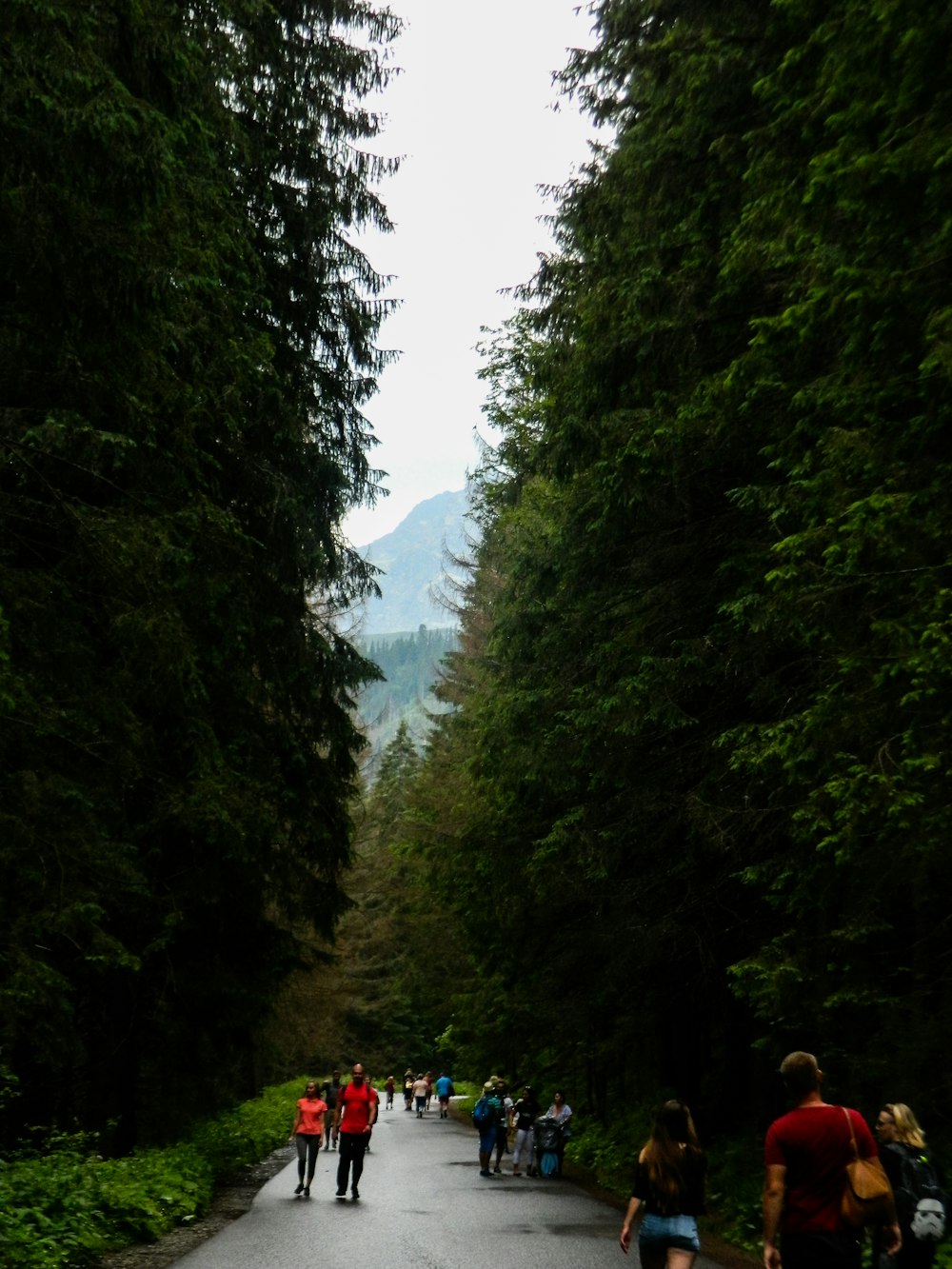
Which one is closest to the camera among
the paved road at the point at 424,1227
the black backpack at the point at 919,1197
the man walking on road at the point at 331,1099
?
the black backpack at the point at 919,1197

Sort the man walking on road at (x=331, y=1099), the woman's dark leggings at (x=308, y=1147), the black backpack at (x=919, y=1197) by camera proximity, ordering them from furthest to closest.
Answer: the man walking on road at (x=331, y=1099) < the woman's dark leggings at (x=308, y=1147) < the black backpack at (x=919, y=1197)

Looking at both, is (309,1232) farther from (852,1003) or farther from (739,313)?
(739,313)

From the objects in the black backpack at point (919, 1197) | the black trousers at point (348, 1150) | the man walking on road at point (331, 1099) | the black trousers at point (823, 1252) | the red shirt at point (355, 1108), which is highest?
the man walking on road at point (331, 1099)

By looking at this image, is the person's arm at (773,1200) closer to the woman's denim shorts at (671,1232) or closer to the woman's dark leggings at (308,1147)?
the woman's denim shorts at (671,1232)

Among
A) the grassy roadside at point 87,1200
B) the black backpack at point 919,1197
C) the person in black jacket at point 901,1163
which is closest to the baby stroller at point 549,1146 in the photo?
the grassy roadside at point 87,1200

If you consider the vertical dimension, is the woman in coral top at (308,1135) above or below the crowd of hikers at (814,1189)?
above

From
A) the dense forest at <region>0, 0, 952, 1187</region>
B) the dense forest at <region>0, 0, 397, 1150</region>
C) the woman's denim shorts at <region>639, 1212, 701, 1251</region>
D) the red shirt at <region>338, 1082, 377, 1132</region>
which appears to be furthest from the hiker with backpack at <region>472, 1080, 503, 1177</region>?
the woman's denim shorts at <region>639, 1212, 701, 1251</region>

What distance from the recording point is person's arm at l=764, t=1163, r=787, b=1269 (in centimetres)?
614

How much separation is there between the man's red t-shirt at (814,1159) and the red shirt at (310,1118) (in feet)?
42.2

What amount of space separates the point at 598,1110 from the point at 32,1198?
19612 millimetres

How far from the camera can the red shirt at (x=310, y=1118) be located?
18.0 metres

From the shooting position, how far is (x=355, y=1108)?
16.7m

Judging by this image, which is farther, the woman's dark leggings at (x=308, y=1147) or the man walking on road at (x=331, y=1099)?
Answer: the man walking on road at (x=331, y=1099)

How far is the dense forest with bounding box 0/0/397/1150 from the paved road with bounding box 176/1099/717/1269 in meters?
2.30
